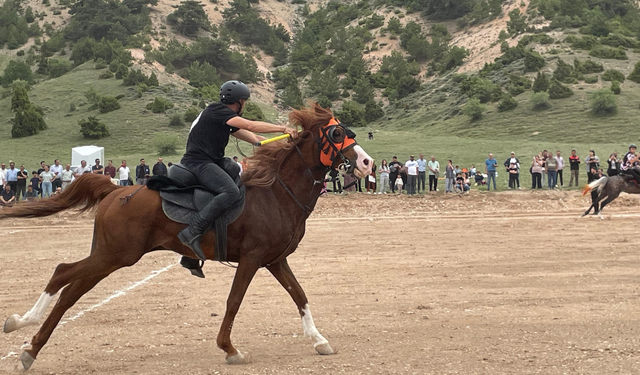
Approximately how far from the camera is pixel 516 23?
317ft

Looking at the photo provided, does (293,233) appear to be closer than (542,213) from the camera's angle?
Yes

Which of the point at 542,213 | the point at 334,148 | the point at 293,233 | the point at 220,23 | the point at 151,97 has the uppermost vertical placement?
the point at 220,23

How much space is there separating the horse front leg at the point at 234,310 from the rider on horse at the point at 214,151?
0.46 metres

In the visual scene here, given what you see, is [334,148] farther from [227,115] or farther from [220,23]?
[220,23]

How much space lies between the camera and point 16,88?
6794 centimetres

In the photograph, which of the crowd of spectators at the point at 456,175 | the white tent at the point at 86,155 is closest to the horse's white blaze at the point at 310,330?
the crowd of spectators at the point at 456,175

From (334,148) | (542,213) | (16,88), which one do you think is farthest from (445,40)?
(334,148)

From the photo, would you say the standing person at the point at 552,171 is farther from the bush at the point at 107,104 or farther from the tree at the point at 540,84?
the bush at the point at 107,104

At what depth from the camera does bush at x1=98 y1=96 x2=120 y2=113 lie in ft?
217

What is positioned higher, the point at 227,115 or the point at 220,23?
the point at 220,23

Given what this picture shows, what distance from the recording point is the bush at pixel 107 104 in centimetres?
6619

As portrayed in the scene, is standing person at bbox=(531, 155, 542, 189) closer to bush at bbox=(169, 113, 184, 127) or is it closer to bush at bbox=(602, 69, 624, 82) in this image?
bush at bbox=(169, 113, 184, 127)

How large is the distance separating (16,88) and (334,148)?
2659 inches

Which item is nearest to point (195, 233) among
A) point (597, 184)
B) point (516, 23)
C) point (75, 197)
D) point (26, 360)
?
point (75, 197)
